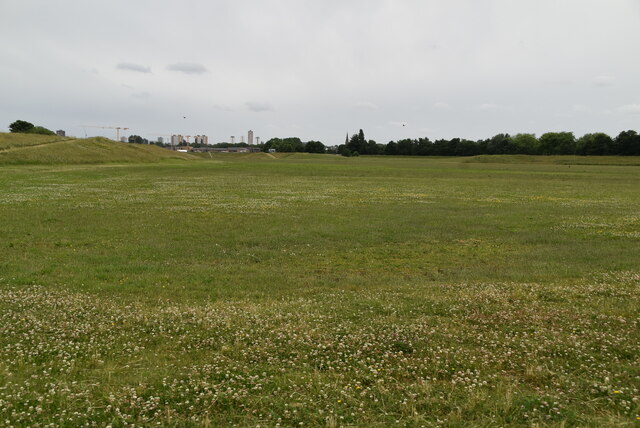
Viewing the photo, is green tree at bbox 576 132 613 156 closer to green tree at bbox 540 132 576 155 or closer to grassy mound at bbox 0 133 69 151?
green tree at bbox 540 132 576 155

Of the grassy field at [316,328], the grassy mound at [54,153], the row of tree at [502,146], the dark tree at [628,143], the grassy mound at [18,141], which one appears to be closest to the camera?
the grassy field at [316,328]

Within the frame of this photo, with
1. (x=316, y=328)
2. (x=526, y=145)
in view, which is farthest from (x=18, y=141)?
(x=526, y=145)

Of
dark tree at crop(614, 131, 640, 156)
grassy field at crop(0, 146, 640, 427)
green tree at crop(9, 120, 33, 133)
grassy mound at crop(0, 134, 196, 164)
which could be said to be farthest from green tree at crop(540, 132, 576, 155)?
green tree at crop(9, 120, 33, 133)

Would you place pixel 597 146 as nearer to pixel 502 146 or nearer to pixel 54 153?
pixel 502 146

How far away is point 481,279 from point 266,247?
892cm

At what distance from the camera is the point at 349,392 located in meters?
6.30

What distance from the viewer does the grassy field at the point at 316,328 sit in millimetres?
5895

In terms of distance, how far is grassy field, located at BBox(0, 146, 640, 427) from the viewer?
19.3 feet

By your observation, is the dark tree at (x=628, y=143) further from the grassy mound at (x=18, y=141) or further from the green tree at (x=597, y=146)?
the grassy mound at (x=18, y=141)

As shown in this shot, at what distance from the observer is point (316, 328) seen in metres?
8.57

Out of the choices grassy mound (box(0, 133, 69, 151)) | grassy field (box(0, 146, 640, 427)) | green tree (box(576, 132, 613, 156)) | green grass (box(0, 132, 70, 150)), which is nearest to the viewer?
grassy field (box(0, 146, 640, 427))

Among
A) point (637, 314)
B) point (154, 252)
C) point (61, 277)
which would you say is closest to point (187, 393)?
point (61, 277)

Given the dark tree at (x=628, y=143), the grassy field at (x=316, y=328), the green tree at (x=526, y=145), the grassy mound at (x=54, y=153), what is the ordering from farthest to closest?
1. the green tree at (x=526, y=145)
2. the dark tree at (x=628, y=143)
3. the grassy mound at (x=54, y=153)
4. the grassy field at (x=316, y=328)

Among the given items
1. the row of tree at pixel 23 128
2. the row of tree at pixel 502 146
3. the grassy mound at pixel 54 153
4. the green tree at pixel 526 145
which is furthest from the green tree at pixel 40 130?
the green tree at pixel 526 145
